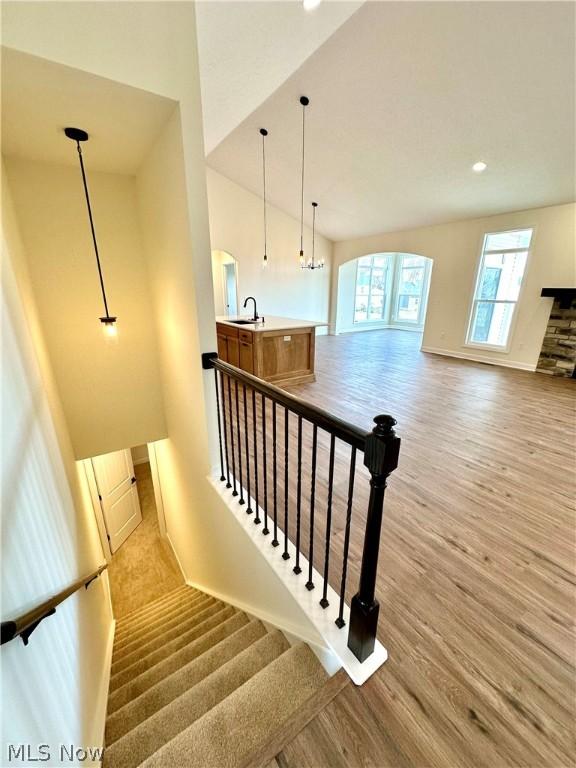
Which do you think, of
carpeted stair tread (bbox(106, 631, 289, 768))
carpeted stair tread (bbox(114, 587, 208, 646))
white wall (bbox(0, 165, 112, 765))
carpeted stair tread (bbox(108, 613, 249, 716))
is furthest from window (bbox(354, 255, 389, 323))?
carpeted stair tread (bbox(106, 631, 289, 768))

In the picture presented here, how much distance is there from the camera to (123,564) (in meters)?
4.82

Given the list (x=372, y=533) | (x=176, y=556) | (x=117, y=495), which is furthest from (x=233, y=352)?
(x=372, y=533)

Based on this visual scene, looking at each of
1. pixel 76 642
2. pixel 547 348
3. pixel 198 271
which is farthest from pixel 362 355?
pixel 76 642

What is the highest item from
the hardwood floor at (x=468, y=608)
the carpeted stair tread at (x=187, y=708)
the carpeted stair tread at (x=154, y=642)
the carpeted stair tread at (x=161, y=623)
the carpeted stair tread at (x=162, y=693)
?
the hardwood floor at (x=468, y=608)

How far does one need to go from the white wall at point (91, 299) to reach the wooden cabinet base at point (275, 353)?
149cm

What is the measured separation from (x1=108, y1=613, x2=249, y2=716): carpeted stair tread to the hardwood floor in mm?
1146

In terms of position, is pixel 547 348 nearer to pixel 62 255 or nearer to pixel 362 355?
pixel 362 355

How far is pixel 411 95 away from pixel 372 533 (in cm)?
497

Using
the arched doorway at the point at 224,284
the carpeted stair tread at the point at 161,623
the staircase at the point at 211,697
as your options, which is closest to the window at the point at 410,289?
the arched doorway at the point at 224,284

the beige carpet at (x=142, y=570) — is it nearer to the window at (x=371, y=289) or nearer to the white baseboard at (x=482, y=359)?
the white baseboard at (x=482, y=359)

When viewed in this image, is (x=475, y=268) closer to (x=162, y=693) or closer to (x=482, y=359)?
(x=482, y=359)

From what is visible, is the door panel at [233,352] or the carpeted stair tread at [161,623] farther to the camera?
the door panel at [233,352]

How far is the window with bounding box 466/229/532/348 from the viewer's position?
5945 millimetres

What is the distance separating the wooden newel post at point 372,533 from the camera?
103 cm
